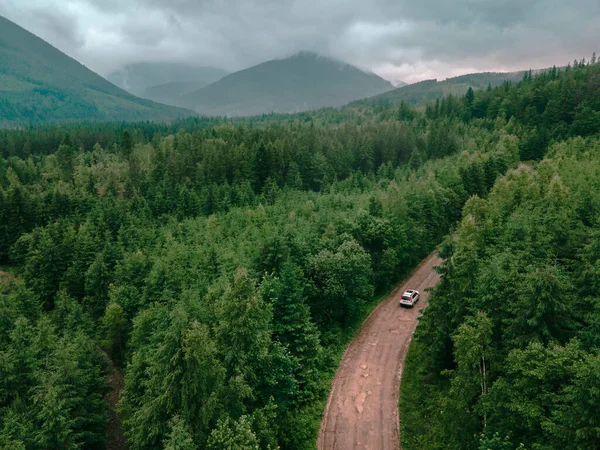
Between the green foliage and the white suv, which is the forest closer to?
the green foliage

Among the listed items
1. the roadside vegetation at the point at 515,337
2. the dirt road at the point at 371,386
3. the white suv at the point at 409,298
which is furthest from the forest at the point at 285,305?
the white suv at the point at 409,298

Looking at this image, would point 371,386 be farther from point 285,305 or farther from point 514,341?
point 514,341

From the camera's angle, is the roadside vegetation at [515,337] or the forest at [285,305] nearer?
the roadside vegetation at [515,337]

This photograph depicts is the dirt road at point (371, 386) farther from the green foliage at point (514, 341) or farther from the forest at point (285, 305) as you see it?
the green foliage at point (514, 341)

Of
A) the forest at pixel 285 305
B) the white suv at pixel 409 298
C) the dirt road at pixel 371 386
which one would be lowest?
the dirt road at pixel 371 386

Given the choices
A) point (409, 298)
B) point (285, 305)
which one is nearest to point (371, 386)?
point (285, 305)

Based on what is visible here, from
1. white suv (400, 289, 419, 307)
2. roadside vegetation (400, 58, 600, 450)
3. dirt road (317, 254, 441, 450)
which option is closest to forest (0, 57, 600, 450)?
roadside vegetation (400, 58, 600, 450)
